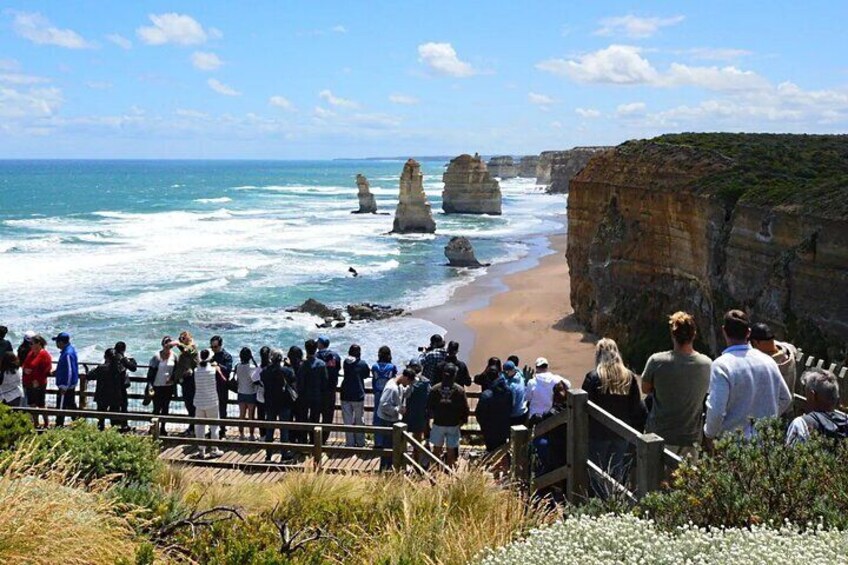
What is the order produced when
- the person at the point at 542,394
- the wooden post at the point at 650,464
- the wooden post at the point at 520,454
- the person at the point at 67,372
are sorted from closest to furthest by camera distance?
Answer: the wooden post at the point at 650,464 → the wooden post at the point at 520,454 → the person at the point at 542,394 → the person at the point at 67,372

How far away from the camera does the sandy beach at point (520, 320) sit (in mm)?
27219

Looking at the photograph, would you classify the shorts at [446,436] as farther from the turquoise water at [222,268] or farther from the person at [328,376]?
the turquoise water at [222,268]

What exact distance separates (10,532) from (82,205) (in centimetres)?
11119

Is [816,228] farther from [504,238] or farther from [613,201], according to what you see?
[504,238]

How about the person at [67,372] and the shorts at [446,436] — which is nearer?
the shorts at [446,436]

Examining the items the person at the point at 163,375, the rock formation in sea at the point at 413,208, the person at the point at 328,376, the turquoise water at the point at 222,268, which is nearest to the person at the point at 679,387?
the person at the point at 328,376

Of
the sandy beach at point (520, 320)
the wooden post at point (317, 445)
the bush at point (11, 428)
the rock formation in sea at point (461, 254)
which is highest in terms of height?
the bush at point (11, 428)

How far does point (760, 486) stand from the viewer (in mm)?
4898

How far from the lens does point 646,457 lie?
18.2 feet

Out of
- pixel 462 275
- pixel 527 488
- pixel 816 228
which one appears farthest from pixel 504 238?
pixel 527 488

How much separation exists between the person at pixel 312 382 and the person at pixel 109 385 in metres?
2.31

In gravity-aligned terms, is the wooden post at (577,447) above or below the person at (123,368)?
above

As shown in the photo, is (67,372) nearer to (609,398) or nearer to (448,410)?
(448,410)

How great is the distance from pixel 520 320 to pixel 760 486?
28.1 meters
